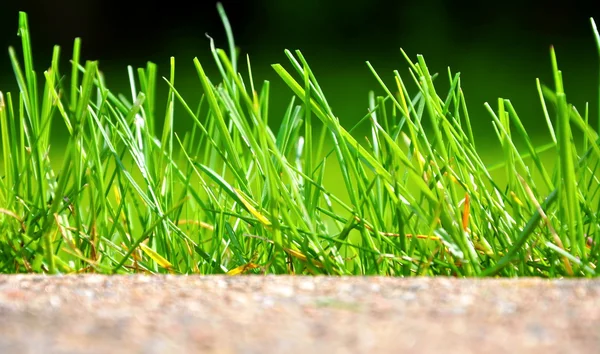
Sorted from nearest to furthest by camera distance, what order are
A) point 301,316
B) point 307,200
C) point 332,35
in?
point 301,316 → point 307,200 → point 332,35

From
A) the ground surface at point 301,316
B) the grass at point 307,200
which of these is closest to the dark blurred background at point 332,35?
the grass at point 307,200

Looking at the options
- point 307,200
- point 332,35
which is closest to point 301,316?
point 307,200

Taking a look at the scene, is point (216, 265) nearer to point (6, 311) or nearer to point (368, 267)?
point (368, 267)

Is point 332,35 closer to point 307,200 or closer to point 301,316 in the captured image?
point 307,200

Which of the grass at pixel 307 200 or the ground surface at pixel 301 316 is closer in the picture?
the ground surface at pixel 301 316

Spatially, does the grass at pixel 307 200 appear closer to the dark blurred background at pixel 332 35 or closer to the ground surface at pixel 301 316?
the ground surface at pixel 301 316

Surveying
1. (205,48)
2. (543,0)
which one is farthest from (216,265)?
(543,0)
